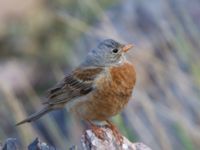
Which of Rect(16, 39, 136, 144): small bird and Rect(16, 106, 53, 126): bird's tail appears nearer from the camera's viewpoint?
Rect(16, 39, 136, 144): small bird

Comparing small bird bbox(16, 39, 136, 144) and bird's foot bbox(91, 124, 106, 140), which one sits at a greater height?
small bird bbox(16, 39, 136, 144)

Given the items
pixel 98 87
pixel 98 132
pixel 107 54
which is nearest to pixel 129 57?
pixel 107 54

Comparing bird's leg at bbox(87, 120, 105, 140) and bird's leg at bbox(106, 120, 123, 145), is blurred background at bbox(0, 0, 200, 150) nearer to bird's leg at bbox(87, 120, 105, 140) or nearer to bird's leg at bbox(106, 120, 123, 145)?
bird's leg at bbox(106, 120, 123, 145)

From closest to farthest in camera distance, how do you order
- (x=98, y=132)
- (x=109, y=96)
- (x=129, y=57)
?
(x=98, y=132) < (x=109, y=96) < (x=129, y=57)

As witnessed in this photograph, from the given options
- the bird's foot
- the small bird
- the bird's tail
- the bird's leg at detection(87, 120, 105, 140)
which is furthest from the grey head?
the bird's foot

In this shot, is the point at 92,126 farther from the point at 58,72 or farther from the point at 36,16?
→ the point at 36,16

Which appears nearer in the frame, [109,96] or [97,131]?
[97,131]

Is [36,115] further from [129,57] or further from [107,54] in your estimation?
[129,57]

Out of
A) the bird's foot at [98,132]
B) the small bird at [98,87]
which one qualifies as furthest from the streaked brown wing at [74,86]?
the bird's foot at [98,132]

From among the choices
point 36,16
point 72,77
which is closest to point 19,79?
point 36,16
